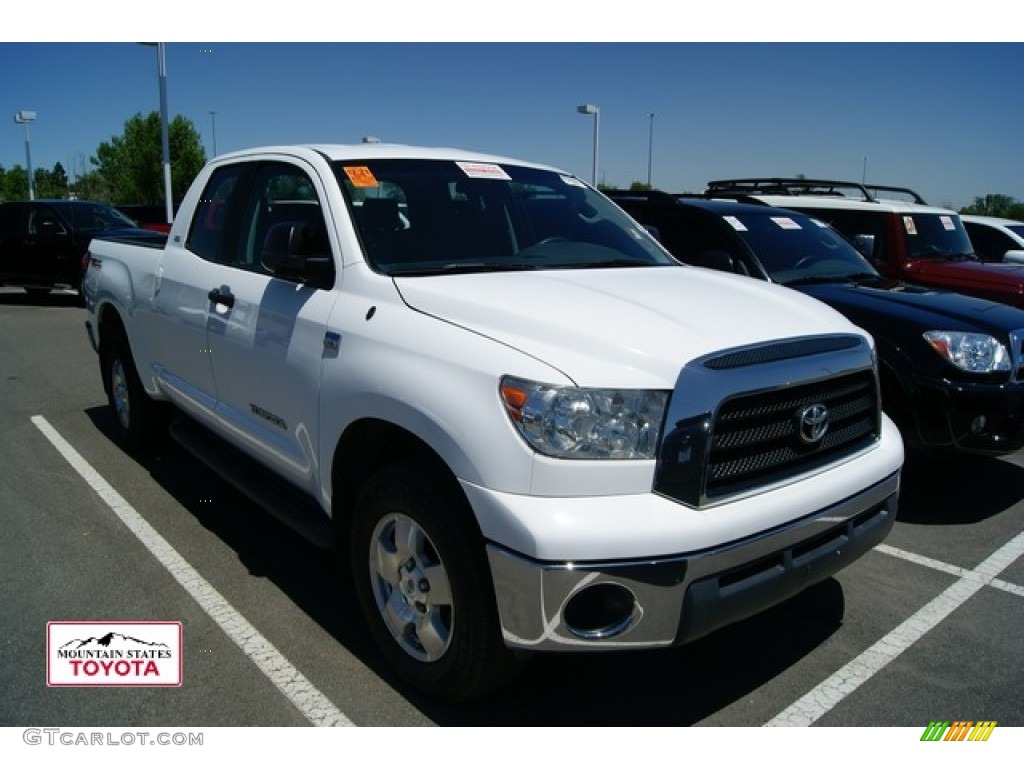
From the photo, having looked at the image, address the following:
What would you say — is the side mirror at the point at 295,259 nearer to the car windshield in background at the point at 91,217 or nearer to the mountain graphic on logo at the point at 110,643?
the mountain graphic on logo at the point at 110,643

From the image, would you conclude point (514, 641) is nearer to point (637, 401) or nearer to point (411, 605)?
point (411, 605)

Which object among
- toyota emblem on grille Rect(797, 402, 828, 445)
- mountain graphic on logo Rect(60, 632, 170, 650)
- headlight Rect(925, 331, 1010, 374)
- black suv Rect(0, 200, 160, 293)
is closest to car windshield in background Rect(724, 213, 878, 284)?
headlight Rect(925, 331, 1010, 374)

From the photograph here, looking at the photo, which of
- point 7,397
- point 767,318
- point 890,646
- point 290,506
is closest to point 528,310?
point 767,318

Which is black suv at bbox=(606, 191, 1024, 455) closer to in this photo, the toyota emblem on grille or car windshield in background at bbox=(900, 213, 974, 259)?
car windshield in background at bbox=(900, 213, 974, 259)

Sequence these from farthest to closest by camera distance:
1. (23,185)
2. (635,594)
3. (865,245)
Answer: (23,185) < (865,245) < (635,594)

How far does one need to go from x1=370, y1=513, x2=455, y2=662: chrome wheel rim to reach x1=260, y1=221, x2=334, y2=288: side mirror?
104 centimetres

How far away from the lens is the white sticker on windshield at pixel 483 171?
398cm

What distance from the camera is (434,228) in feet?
11.8

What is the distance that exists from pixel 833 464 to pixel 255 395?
2.40 meters

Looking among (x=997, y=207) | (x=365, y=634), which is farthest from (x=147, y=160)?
(x=365, y=634)

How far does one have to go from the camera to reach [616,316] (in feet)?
9.31

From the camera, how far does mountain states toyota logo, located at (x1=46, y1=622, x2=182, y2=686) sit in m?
3.07

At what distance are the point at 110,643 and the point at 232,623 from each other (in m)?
0.46

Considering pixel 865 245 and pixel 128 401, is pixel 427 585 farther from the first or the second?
pixel 865 245
